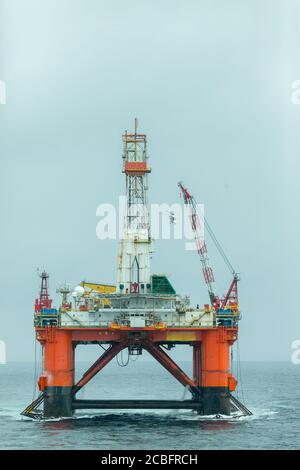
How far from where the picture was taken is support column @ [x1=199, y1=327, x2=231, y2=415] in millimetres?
67375

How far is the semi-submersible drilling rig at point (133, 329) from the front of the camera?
6719 centimetres

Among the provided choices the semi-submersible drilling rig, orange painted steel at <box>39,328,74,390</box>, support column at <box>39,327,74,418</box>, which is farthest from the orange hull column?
orange painted steel at <box>39,328,74,390</box>

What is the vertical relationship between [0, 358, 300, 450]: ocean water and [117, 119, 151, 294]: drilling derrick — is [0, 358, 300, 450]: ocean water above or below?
below

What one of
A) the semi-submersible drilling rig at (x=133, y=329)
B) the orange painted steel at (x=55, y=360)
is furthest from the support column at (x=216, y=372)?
the orange painted steel at (x=55, y=360)

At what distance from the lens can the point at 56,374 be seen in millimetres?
67188

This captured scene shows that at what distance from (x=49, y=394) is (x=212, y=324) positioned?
10614 millimetres

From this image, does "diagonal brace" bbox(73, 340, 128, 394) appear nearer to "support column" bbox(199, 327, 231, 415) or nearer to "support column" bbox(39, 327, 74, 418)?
"support column" bbox(39, 327, 74, 418)

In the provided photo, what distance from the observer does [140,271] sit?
69312mm

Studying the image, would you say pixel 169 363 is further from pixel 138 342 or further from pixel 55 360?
pixel 55 360
